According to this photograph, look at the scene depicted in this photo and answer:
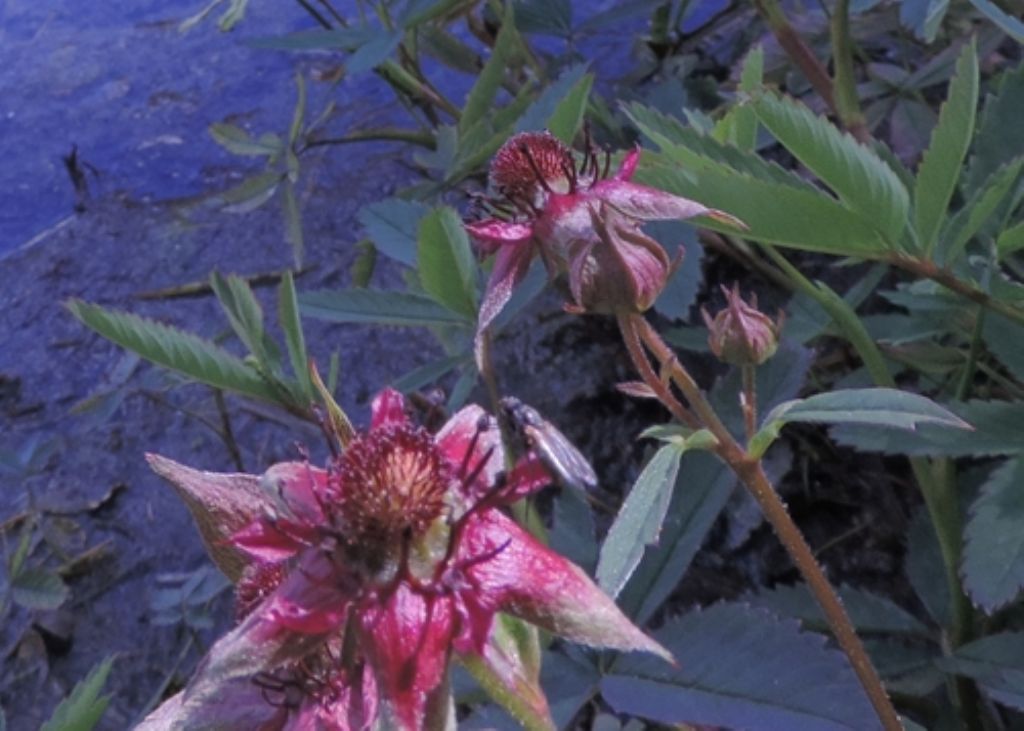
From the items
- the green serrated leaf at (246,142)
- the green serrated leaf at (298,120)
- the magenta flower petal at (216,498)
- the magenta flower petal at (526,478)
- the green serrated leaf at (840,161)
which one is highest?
the green serrated leaf at (840,161)

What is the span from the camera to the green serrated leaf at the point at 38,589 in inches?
41.7

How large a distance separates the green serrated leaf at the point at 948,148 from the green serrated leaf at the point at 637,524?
192mm

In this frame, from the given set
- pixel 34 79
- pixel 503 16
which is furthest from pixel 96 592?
pixel 34 79

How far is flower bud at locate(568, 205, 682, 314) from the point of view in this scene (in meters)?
0.55

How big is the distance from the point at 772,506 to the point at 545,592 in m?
0.15

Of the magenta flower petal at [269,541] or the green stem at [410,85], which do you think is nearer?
the magenta flower petal at [269,541]

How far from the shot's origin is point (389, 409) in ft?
1.65

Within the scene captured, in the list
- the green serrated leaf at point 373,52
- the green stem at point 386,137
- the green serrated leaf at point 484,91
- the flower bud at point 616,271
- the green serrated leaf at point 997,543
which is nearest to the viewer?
the flower bud at point 616,271

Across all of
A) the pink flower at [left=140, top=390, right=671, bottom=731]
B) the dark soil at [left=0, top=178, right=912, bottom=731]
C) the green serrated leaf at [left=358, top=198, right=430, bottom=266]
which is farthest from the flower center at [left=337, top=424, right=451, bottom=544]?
the dark soil at [left=0, top=178, right=912, bottom=731]

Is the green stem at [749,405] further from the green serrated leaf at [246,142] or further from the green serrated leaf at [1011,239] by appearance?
the green serrated leaf at [246,142]

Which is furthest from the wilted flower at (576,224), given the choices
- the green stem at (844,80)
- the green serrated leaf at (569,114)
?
the green stem at (844,80)

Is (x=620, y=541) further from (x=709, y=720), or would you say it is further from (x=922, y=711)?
(x=922, y=711)

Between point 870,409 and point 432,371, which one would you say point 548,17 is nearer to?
point 432,371

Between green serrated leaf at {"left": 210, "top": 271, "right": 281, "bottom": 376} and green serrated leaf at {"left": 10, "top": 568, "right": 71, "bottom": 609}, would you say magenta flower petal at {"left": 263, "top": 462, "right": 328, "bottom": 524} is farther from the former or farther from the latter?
green serrated leaf at {"left": 10, "top": 568, "right": 71, "bottom": 609}
